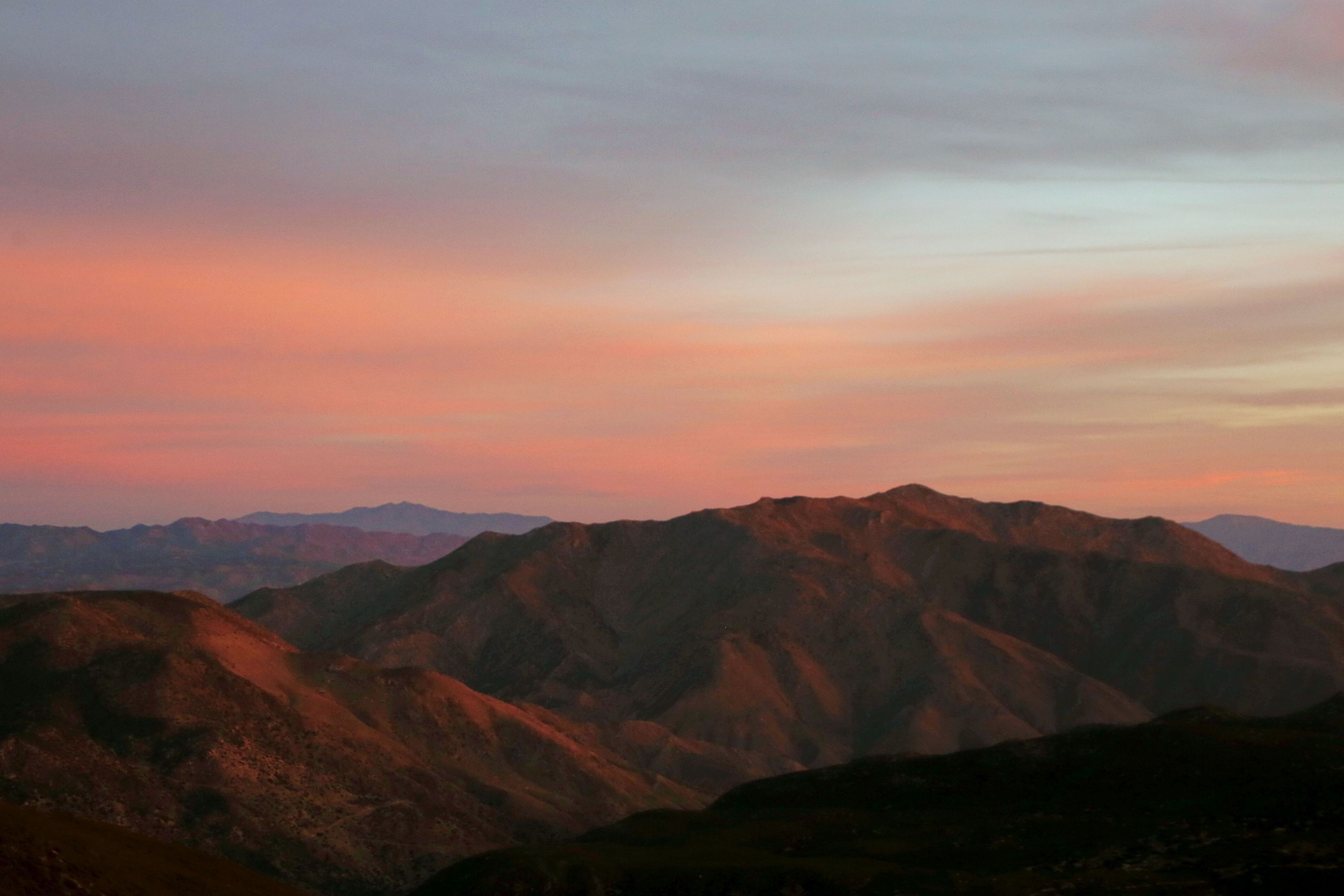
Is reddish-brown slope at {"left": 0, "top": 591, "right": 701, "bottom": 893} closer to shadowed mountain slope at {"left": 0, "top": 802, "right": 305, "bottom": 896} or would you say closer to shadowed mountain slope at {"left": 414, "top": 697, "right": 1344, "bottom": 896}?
shadowed mountain slope at {"left": 414, "top": 697, "right": 1344, "bottom": 896}

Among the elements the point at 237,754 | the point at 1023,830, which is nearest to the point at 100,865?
the point at 1023,830

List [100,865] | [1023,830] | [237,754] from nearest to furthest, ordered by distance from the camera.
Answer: [100,865], [1023,830], [237,754]

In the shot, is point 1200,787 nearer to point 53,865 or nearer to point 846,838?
point 846,838

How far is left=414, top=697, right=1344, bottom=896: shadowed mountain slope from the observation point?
Result: 87.9 m

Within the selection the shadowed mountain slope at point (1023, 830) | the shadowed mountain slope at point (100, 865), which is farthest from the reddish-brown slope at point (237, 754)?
the shadowed mountain slope at point (100, 865)

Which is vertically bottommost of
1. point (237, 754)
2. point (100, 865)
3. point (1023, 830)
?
point (237, 754)

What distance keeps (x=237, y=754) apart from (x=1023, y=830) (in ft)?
311

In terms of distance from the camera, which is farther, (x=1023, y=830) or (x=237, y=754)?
(x=237, y=754)

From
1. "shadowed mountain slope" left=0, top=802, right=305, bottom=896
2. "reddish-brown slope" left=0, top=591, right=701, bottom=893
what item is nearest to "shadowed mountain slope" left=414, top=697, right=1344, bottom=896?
"shadowed mountain slope" left=0, top=802, right=305, bottom=896

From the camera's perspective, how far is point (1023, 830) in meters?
104

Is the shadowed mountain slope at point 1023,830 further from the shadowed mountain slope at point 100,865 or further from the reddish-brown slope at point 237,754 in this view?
the reddish-brown slope at point 237,754

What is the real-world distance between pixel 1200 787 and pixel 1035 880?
24.9 m

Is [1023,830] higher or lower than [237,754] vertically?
higher

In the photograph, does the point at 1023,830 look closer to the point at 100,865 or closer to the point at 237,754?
the point at 100,865
